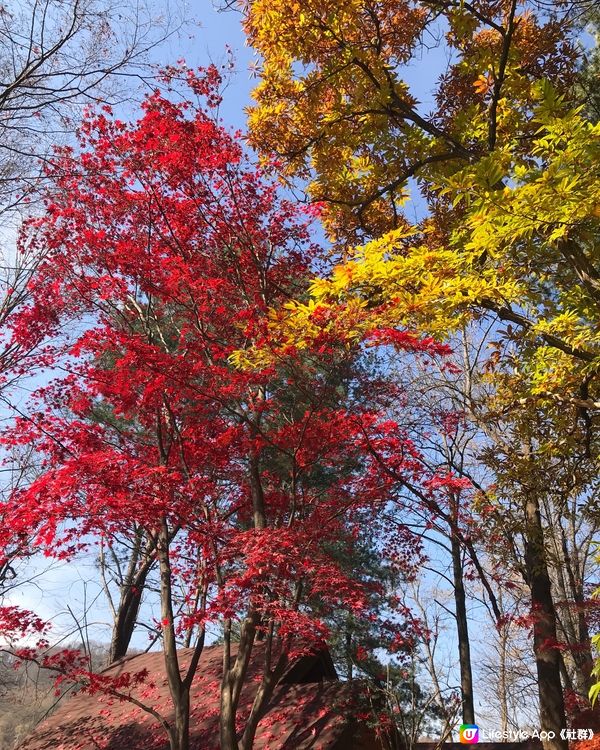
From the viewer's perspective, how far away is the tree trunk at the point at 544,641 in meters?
8.04

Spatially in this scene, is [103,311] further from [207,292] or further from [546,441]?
[546,441]

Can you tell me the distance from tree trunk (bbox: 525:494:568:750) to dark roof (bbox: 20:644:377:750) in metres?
2.65

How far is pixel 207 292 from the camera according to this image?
27.6 ft

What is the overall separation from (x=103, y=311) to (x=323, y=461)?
4309 mm

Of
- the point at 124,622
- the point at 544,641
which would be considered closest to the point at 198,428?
the point at 544,641

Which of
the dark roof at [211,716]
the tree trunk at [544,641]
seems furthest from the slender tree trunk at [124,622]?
the tree trunk at [544,641]

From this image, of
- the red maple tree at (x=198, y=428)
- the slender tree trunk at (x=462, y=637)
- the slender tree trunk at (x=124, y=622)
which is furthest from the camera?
the slender tree trunk at (x=124, y=622)

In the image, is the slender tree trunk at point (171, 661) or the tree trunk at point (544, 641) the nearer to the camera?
the slender tree trunk at point (171, 661)

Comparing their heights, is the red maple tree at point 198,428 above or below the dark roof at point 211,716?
above

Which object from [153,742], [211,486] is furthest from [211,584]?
[153,742]

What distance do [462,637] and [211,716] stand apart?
586cm

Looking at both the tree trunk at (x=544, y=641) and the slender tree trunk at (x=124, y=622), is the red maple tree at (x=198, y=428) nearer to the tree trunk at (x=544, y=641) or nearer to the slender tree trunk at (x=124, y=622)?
the tree trunk at (x=544, y=641)

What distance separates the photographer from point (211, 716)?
9.17m

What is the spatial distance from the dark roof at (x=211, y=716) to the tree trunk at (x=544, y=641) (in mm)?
2653
